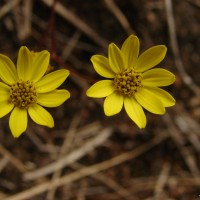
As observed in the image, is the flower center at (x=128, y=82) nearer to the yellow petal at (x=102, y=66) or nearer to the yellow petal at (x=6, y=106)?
the yellow petal at (x=102, y=66)

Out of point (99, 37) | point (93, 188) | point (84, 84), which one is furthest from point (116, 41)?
point (93, 188)

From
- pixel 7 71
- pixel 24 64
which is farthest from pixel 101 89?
pixel 7 71

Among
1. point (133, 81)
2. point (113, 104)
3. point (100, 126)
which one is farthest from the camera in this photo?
point (100, 126)

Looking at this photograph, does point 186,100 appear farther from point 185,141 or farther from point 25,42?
point 25,42

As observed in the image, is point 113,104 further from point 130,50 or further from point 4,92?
point 4,92

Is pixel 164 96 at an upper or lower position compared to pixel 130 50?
lower

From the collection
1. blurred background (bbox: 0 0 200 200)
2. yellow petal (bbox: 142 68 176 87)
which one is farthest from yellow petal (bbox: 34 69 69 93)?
blurred background (bbox: 0 0 200 200)

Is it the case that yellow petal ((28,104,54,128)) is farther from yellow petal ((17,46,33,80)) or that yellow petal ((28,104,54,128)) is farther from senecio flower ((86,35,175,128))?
senecio flower ((86,35,175,128))
